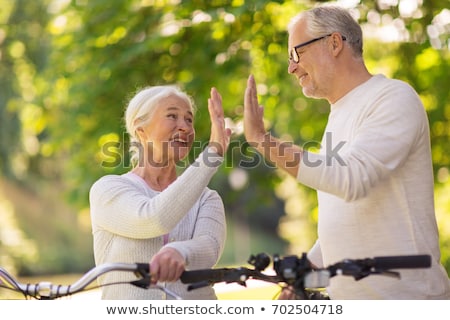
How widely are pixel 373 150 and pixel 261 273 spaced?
623 mm

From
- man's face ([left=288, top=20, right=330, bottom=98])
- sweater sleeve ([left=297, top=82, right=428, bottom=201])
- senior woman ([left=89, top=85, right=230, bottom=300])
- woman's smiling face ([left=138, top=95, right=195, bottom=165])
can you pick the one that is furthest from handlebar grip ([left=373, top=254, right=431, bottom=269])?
woman's smiling face ([left=138, top=95, right=195, bottom=165])

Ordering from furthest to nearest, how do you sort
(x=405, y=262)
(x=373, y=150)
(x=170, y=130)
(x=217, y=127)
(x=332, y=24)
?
(x=170, y=130) < (x=332, y=24) < (x=217, y=127) < (x=373, y=150) < (x=405, y=262)

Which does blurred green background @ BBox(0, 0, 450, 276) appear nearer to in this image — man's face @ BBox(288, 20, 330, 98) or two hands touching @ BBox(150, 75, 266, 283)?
man's face @ BBox(288, 20, 330, 98)

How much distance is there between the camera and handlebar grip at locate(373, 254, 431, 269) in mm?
2697

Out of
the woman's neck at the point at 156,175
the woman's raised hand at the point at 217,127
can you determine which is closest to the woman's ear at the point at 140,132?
the woman's neck at the point at 156,175

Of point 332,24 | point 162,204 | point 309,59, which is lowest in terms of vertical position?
point 162,204

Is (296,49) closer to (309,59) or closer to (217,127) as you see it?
(309,59)

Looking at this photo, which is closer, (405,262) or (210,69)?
(405,262)

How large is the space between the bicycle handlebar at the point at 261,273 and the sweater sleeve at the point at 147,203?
26 cm

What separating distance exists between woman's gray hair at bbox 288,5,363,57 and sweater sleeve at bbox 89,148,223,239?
2.19 feet

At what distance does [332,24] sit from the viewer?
3.45m

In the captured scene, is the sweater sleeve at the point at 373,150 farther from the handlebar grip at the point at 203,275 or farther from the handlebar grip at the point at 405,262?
the handlebar grip at the point at 203,275

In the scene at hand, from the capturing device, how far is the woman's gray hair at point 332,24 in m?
3.43

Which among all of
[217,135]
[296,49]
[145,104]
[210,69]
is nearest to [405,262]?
[217,135]
